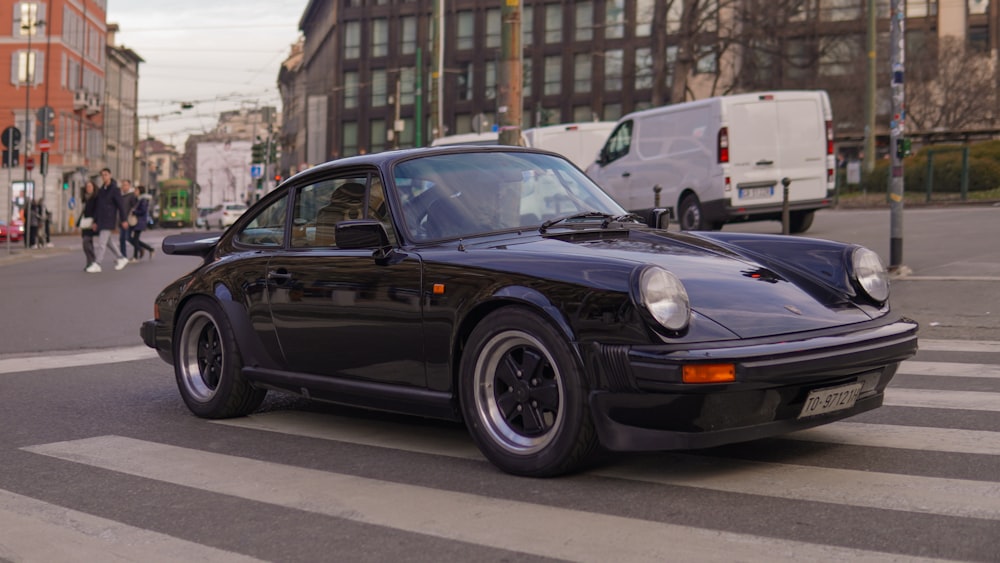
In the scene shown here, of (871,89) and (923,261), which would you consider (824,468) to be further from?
(871,89)

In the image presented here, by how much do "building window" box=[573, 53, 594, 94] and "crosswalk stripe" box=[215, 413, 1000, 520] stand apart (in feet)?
251

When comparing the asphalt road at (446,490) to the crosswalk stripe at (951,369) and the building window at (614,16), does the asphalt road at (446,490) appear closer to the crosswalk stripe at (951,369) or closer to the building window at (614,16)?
the crosswalk stripe at (951,369)

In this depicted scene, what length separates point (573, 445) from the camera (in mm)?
4844

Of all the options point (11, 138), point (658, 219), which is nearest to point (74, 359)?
point (658, 219)

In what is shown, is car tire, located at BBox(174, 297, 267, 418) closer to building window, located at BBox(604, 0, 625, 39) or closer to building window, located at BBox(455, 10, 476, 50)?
building window, located at BBox(604, 0, 625, 39)

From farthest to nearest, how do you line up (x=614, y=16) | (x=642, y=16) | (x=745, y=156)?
1. (x=614, y=16)
2. (x=642, y=16)
3. (x=745, y=156)

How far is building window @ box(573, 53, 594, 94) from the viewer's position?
265 ft

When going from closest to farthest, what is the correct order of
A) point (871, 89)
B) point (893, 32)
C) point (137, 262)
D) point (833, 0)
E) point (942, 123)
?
point (893, 32)
point (137, 262)
point (871, 89)
point (942, 123)
point (833, 0)

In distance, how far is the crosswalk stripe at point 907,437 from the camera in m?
5.51

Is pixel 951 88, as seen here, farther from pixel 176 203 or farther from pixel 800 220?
pixel 176 203

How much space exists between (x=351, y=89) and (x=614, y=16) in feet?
68.4

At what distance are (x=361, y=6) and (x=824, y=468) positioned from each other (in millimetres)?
86355

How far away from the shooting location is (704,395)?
4.60 meters

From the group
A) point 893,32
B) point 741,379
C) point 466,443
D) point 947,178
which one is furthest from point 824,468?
point 947,178
